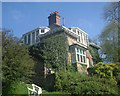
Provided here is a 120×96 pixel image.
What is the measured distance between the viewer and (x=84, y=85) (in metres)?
7.73

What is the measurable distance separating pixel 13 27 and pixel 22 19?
263cm

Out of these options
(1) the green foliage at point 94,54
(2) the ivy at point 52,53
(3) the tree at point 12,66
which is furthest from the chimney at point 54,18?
(3) the tree at point 12,66

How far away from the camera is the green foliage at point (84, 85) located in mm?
7239

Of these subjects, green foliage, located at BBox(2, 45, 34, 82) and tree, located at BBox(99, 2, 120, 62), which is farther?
tree, located at BBox(99, 2, 120, 62)

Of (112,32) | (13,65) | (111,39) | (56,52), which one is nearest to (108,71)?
(111,39)

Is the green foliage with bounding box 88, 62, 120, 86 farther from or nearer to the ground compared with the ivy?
Answer: nearer to the ground

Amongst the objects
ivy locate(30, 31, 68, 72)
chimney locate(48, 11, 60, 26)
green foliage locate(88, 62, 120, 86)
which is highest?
chimney locate(48, 11, 60, 26)

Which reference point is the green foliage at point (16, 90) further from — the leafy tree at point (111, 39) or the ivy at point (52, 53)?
the leafy tree at point (111, 39)

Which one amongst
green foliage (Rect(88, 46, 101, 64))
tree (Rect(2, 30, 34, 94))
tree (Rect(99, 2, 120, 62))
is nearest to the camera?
tree (Rect(2, 30, 34, 94))

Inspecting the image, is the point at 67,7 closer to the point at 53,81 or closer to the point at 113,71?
the point at 53,81

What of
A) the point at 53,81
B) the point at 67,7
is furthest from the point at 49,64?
the point at 67,7

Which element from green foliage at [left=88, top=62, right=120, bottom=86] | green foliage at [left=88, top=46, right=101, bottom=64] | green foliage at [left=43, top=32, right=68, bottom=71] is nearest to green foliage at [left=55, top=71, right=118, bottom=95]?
green foliage at [left=88, top=62, right=120, bottom=86]

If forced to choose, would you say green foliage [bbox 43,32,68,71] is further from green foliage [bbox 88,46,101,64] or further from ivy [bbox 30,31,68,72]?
green foliage [bbox 88,46,101,64]

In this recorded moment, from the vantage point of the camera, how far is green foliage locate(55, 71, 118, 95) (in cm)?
724
